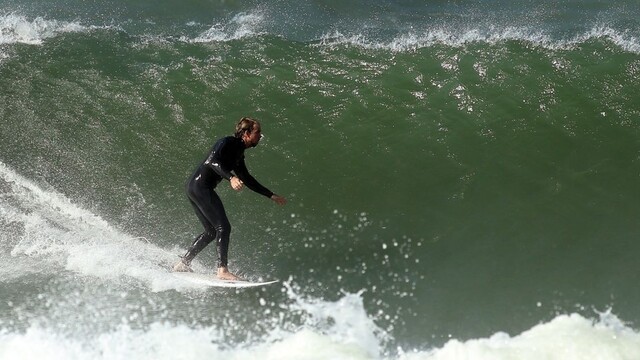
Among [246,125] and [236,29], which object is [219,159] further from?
[236,29]

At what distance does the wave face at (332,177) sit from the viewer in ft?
24.7

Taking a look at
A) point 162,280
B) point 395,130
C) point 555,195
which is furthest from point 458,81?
point 162,280

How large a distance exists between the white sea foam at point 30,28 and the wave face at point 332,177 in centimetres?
5

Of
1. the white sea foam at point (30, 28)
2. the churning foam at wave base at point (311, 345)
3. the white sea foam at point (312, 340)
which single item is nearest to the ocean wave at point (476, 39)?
the white sea foam at point (30, 28)

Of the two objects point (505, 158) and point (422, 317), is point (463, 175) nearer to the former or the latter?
point (505, 158)

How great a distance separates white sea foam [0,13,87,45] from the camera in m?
12.4

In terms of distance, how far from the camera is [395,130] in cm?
1024

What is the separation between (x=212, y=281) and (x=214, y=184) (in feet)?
3.19

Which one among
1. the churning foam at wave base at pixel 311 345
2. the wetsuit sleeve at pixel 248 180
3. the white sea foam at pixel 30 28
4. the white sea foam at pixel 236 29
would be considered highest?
the white sea foam at pixel 236 29

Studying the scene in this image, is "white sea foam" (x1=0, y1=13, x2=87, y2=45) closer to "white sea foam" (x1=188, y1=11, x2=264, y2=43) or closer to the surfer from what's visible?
"white sea foam" (x1=188, y1=11, x2=264, y2=43)

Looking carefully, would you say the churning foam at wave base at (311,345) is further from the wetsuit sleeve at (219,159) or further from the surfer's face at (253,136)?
the surfer's face at (253,136)

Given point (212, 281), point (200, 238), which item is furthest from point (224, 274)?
point (200, 238)

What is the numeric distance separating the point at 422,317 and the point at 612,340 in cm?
174

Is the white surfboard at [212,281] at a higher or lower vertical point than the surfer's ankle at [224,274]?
lower
